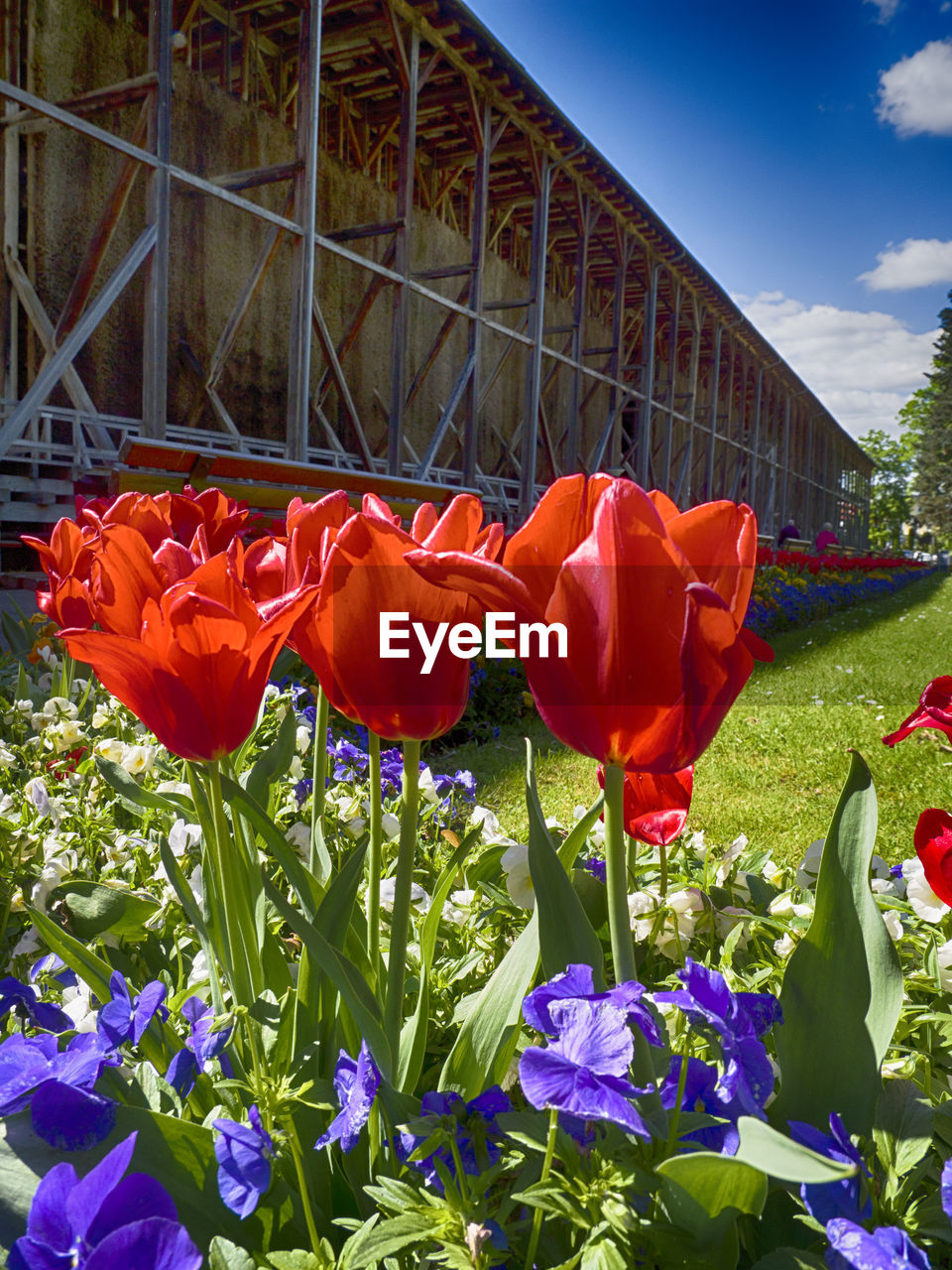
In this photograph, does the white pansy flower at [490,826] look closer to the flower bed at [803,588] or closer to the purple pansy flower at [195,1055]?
the purple pansy flower at [195,1055]

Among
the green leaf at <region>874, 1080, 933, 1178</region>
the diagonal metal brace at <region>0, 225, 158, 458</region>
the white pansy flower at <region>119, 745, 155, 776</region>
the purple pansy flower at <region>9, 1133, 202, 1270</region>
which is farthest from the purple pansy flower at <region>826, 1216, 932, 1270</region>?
the diagonal metal brace at <region>0, 225, 158, 458</region>

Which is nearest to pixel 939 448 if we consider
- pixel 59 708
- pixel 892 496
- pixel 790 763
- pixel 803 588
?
pixel 892 496

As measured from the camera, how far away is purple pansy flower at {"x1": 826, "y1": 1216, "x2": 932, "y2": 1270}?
0.49m

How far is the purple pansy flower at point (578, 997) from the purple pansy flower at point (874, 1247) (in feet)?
0.44

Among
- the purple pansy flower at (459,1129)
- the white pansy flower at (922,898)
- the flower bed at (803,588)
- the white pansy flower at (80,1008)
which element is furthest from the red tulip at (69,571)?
the flower bed at (803,588)

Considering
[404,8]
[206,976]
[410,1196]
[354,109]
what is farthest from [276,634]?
[354,109]

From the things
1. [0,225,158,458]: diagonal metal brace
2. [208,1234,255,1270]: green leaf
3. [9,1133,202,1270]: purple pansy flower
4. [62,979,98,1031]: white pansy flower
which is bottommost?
[62,979,98,1031]: white pansy flower

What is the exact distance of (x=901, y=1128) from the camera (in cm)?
65

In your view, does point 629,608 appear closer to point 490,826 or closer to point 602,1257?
point 602,1257

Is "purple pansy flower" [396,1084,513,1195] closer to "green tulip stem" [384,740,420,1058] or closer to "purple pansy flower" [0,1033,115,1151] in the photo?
"green tulip stem" [384,740,420,1058]

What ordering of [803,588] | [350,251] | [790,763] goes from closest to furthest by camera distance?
[790,763], [350,251], [803,588]

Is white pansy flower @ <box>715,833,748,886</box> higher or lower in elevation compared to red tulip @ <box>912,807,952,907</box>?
lower

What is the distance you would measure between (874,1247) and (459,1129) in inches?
10.4

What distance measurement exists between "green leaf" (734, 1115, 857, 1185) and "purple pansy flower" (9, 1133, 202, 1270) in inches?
10.4
